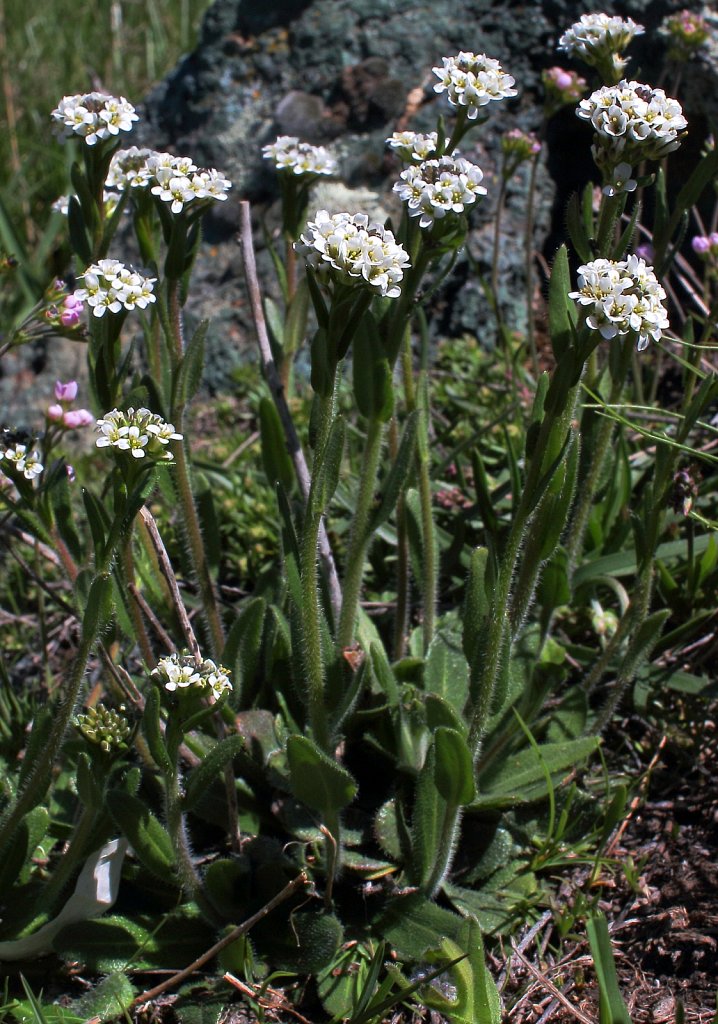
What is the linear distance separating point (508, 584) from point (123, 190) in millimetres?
1229

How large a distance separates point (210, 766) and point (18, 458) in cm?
74

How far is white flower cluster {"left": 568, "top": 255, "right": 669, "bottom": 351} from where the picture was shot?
1.63 m

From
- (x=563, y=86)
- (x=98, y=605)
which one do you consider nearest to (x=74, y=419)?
(x=98, y=605)

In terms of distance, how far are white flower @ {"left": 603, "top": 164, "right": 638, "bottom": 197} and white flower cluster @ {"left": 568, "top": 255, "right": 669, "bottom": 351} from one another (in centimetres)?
17

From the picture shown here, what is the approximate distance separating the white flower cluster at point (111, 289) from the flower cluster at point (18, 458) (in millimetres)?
333

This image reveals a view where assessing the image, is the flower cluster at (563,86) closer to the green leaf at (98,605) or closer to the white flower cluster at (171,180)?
the white flower cluster at (171,180)

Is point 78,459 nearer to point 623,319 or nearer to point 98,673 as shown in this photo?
point 98,673

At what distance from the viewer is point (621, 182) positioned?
1.76 metres

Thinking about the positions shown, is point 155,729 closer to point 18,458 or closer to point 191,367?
point 18,458

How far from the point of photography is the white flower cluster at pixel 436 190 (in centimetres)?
185

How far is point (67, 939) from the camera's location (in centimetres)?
204

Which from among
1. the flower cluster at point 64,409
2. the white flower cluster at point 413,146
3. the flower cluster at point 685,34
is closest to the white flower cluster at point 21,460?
the flower cluster at point 64,409

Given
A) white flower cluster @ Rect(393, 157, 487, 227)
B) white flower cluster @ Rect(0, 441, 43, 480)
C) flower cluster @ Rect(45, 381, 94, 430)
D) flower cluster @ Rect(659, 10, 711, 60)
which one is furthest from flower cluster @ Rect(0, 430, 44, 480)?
flower cluster @ Rect(659, 10, 711, 60)

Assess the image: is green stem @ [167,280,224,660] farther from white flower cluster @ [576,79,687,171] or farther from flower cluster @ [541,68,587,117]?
flower cluster @ [541,68,587,117]
